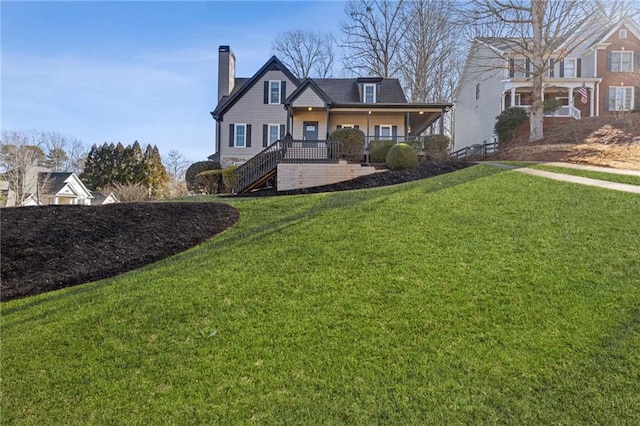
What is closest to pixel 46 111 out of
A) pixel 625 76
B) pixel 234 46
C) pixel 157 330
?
pixel 157 330

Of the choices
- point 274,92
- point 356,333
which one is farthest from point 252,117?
point 356,333

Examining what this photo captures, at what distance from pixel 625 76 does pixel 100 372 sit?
33.2 m

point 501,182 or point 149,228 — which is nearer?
point 149,228

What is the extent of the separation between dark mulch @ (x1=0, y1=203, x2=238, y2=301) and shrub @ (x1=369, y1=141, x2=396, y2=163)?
10.0 meters

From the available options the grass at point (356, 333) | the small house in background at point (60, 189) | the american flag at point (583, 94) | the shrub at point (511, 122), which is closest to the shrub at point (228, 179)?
the grass at point (356, 333)

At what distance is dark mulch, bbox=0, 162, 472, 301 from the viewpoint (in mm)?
5895

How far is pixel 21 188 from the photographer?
84.1 feet

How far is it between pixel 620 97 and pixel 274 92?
→ 23.0 m

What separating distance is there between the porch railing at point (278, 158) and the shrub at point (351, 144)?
9.75ft

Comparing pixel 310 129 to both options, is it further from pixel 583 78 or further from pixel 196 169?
pixel 583 78

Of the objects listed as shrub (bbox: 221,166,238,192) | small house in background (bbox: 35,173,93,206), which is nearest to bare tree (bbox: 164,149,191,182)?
small house in background (bbox: 35,173,93,206)

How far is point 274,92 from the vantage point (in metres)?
22.0

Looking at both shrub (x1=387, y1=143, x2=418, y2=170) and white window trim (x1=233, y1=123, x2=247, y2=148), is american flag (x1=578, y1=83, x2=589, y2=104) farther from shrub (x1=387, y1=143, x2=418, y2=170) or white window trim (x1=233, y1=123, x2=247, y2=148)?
white window trim (x1=233, y1=123, x2=247, y2=148)

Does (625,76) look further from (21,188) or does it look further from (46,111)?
(21,188)
